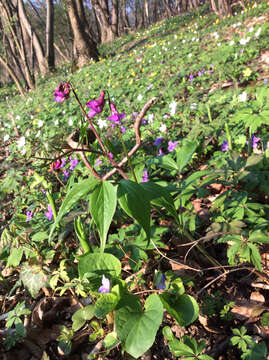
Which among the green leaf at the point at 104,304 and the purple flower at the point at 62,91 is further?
the purple flower at the point at 62,91

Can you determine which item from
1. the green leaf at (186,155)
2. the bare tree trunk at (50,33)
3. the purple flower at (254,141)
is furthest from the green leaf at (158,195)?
the bare tree trunk at (50,33)

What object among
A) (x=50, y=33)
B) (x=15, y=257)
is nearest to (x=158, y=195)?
(x=15, y=257)

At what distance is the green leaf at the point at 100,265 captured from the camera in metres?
1.16

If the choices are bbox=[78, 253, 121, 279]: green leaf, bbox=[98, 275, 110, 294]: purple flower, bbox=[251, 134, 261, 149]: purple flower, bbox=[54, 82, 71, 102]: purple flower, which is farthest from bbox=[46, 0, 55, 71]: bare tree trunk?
bbox=[98, 275, 110, 294]: purple flower

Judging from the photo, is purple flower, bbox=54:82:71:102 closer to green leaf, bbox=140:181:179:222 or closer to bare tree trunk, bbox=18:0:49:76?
green leaf, bbox=140:181:179:222

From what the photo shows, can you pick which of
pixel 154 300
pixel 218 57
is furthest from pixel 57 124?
pixel 154 300

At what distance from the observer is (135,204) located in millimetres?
791

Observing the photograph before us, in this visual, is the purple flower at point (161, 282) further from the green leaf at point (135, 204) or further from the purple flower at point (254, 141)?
the purple flower at point (254, 141)

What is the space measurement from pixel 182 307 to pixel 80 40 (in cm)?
1143

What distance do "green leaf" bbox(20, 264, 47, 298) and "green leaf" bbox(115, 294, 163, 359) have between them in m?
0.65

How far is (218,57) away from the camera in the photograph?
13.3 ft

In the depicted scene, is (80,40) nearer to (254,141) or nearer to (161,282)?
(254,141)

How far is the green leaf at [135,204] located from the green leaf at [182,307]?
421 millimetres

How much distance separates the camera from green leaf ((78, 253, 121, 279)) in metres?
1.16
